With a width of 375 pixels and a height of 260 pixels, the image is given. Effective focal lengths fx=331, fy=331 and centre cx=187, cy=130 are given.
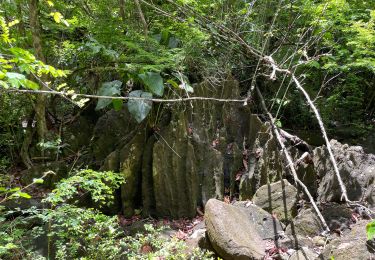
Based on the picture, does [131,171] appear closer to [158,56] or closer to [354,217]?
[158,56]

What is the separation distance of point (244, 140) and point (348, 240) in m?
2.60

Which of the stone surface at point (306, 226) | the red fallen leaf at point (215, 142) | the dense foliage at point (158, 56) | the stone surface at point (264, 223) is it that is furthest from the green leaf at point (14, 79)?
the red fallen leaf at point (215, 142)

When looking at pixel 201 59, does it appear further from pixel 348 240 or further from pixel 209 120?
pixel 348 240

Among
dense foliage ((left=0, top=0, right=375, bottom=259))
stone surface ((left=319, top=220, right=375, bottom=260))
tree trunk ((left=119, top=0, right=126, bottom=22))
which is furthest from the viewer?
tree trunk ((left=119, top=0, right=126, bottom=22))

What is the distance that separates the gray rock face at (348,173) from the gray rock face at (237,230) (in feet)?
3.27

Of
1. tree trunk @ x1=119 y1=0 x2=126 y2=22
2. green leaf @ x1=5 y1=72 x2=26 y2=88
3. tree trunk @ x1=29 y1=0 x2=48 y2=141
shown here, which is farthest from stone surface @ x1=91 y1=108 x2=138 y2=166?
green leaf @ x1=5 y1=72 x2=26 y2=88

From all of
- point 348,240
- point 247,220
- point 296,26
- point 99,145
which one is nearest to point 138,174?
point 99,145

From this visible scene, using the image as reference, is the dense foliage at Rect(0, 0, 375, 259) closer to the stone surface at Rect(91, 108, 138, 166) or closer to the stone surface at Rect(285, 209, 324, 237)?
the stone surface at Rect(91, 108, 138, 166)

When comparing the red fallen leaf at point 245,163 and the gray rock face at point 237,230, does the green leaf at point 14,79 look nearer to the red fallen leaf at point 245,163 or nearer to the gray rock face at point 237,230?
the gray rock face at point 237,230

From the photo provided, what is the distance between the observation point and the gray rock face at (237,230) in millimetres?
3684

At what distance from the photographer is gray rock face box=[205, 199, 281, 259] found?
12.1 ft

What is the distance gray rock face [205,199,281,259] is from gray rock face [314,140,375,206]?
100 centimetres

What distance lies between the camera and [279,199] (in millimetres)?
4562

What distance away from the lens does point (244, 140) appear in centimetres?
571
